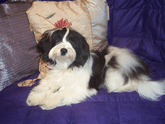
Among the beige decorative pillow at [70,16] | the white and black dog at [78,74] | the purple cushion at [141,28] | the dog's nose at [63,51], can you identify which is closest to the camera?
the dog's nose at [63,51]

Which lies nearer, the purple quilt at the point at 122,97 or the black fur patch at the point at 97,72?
the purple quilt at the point at 122,97

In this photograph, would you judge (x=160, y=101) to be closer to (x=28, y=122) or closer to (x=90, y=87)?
(x=90, y=87)

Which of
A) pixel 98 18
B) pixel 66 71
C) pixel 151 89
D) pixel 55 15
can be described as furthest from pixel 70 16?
pixel 151 89

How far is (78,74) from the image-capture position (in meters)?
1.64

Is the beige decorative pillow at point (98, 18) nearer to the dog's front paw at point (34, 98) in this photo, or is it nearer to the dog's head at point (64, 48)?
the dog's head at point (64, 48)

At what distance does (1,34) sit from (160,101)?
2086mm

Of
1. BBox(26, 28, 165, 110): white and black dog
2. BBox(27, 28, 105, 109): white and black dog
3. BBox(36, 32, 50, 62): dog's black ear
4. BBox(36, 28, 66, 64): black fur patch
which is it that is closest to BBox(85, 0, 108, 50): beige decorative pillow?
BBox(26, 28, 165, 110): white and black dog

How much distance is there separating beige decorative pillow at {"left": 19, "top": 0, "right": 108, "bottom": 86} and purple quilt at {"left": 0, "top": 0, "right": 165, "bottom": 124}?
374 mm

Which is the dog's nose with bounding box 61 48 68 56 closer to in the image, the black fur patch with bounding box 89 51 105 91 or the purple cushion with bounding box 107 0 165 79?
the black fur patch with bounding box 89 51 105 91

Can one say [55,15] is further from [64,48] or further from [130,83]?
[130,83]

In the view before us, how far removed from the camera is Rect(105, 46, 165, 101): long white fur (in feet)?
5.31

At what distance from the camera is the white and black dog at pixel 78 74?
1.53 metres

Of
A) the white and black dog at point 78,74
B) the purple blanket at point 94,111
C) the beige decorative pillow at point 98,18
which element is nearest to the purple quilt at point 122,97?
the purple blanket at point 94,111

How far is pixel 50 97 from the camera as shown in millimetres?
1610
